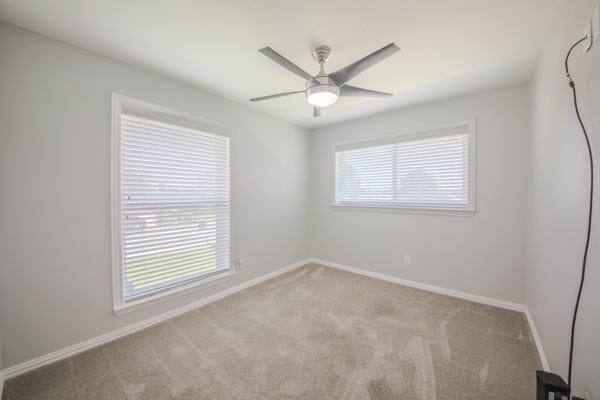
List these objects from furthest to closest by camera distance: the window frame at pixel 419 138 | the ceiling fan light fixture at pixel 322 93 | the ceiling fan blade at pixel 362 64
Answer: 1. the window frame at pixel 419 138
2. the ceiling fan light fixture at pixel 322 93
3. the ceiling fan blade at pixel 362 64

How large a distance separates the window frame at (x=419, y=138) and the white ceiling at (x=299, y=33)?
58 centimetres

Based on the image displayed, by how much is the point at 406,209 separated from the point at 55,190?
12.1 feet

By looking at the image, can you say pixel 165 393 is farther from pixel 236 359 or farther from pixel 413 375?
pixel 413 375

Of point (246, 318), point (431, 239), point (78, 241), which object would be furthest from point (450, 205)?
point (78, 241)

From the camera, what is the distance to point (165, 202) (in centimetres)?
246

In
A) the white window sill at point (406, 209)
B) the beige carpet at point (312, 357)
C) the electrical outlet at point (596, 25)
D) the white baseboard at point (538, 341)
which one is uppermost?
the electrical outlet at point (596, 25)

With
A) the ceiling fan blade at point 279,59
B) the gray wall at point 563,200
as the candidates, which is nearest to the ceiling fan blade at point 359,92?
the ceiling fan blade at point 279,59

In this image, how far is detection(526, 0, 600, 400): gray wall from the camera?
105cm

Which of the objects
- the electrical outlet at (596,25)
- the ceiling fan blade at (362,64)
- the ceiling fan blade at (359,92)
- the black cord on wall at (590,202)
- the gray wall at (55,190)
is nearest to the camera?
the electrical outlet at (596,25)

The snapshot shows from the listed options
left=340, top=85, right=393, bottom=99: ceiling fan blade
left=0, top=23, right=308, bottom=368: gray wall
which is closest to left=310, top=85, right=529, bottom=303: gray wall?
left=340, top=85, right=393, bottom=99: ceiling fan blade

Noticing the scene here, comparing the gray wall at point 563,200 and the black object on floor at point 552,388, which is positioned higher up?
the gray wall at point 563,200

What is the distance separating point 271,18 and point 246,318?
2639 mm

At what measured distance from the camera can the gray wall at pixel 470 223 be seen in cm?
259

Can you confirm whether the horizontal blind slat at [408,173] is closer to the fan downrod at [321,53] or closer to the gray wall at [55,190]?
the fan downrod at [321,53]
